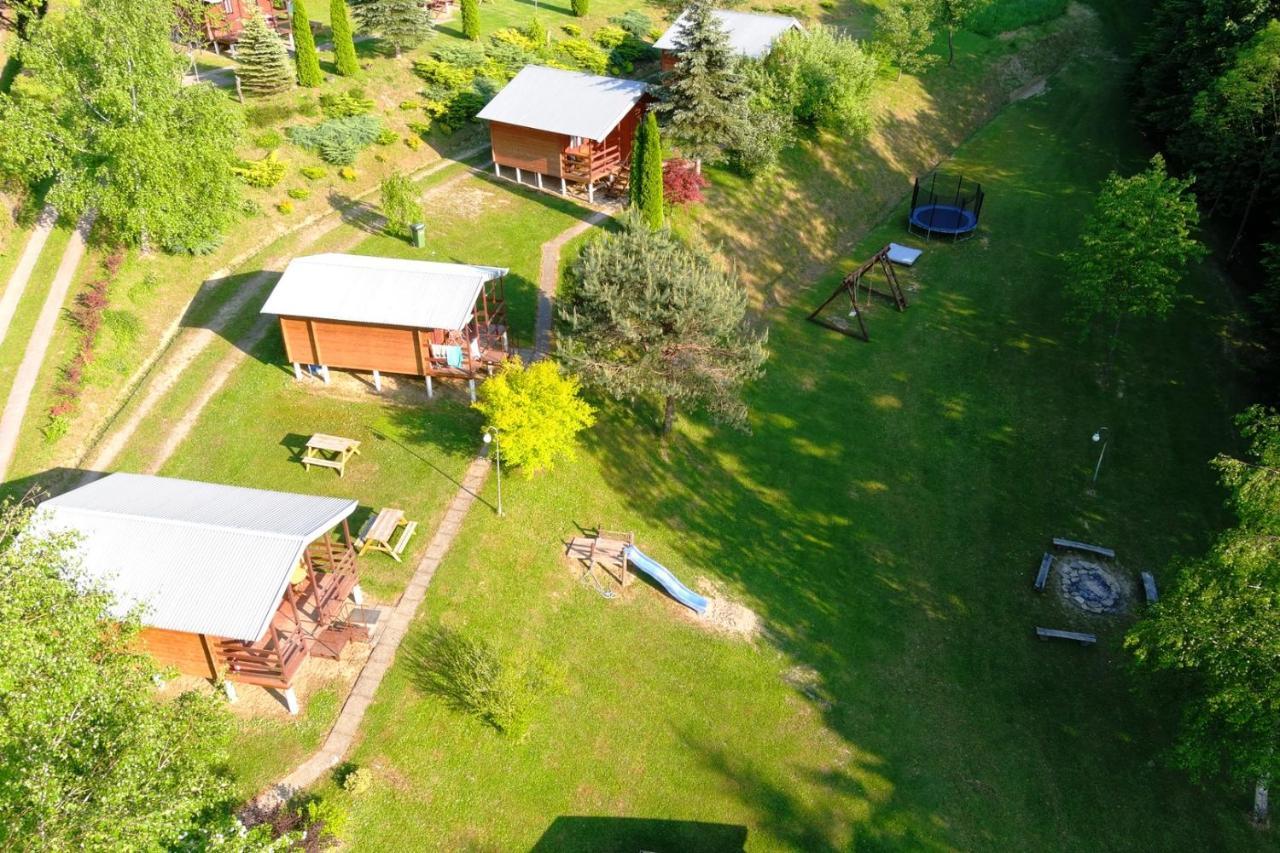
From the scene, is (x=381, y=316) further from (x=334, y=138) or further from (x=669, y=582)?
(x=334, y=138)

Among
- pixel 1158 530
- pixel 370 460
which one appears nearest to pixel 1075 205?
pixel 1158 530

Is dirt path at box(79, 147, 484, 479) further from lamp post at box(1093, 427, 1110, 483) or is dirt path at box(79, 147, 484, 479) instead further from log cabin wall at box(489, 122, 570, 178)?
lamp post at box(1093, 427, 1110, 483)

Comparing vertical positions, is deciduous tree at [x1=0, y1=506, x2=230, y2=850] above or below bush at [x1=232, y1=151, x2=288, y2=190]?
above

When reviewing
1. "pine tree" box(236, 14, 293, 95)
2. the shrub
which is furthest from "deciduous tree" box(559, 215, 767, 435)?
the shrub

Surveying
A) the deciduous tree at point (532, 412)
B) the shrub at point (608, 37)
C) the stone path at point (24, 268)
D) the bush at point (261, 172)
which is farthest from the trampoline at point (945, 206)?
the stone path at point (24, 268)

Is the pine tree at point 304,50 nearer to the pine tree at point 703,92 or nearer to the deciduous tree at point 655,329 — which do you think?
the pine tree at point 703,92

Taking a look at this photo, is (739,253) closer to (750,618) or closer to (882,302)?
(882,302)
